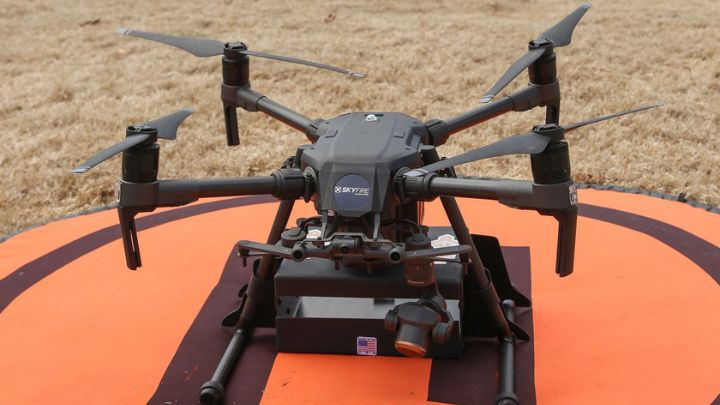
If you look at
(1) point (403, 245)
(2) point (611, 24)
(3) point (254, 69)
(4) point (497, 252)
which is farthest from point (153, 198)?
(2) point (611, 24)

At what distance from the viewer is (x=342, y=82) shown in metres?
8.22

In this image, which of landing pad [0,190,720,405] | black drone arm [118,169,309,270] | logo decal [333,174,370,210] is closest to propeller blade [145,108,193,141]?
black drone arm [118,169,309,270]

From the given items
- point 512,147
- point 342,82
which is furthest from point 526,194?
point 342,82

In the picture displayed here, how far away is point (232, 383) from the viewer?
324 cm

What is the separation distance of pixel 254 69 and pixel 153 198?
6197 mm

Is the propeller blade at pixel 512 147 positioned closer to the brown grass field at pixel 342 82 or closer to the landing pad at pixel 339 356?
the landing pad at pixel 339 356

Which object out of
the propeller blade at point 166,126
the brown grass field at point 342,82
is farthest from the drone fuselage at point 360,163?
the brown grass field at point 342,82

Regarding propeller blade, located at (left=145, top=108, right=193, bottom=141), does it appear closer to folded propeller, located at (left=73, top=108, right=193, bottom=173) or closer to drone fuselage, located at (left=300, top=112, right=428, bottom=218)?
folded propeller, located at (left=73, top=108, right=193, bottom=173)

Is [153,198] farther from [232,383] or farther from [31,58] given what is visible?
[31,58]

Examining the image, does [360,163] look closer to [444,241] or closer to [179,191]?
[179,191]

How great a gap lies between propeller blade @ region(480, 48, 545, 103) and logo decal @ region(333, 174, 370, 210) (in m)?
0.50

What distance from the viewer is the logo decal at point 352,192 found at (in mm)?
2877

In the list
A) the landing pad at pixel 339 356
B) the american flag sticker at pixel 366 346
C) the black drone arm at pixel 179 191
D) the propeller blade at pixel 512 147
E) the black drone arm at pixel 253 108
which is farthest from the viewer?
the black drone arm at pixel 253 108

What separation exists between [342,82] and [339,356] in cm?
516
